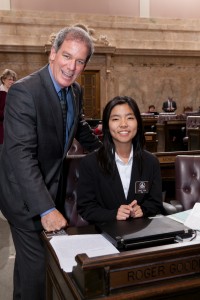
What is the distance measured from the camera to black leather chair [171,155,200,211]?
247cm

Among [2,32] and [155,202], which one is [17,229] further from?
[2,32]

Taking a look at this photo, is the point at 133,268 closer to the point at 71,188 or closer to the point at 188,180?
the point at 71,188

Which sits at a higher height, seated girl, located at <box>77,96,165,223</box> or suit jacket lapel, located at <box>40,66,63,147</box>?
suit jacket lapel, located at <box>40,66,63,147</box>

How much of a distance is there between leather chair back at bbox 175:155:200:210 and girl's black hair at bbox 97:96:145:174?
572mm

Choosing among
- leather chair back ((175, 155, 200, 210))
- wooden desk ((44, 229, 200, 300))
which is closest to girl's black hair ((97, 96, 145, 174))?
leather chair back ((175, 155, 200, 210))

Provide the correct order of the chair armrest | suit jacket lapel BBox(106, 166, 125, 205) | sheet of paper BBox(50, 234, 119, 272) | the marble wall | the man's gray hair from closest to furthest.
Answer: sheet of paper BBox(50, 234, 119, 272) < the man's gray hair < suit jacket lapel BBox(106, 166, 125, 205) < the chair armrest < the marble wall

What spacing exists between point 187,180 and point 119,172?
29.0 inches

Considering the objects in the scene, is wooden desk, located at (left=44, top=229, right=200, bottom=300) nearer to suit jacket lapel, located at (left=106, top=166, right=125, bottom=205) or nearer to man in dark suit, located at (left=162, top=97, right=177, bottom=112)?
suit jacket lapel, located at (left=106, top=166, right=125, bottom=205)

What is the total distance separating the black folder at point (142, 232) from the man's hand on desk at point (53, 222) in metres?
0.16

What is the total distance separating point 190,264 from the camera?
114cm

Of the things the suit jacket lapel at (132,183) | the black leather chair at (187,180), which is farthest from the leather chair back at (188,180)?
the suit jacket lapel at (132,183)

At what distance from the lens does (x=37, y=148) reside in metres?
1.78

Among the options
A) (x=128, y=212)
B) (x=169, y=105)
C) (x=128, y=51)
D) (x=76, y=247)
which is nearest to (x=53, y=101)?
(x=128, y=212)

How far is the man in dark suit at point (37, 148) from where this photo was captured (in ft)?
5.31
